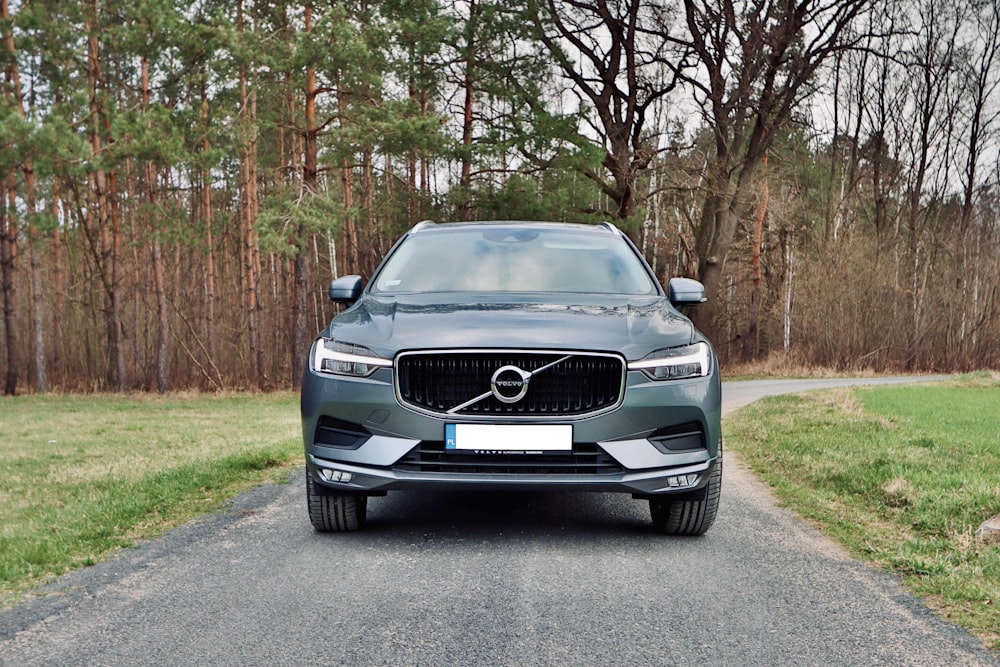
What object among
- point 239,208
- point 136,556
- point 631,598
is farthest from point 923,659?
point 239,208

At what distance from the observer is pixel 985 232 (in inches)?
1294

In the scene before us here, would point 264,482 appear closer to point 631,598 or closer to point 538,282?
point 538,282

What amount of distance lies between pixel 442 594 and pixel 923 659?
183 cm

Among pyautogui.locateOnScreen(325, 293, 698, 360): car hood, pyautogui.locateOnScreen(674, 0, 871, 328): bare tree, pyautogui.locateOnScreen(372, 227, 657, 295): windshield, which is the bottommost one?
pyautogui.locateOnScreen(325, 293, 698, 360): car hood

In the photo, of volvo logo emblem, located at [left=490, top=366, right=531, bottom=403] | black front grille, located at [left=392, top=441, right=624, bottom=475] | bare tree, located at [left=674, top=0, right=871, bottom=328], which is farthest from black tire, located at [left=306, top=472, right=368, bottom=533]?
bare tree, located at [left=674, top=0, right=871, bottom=328]

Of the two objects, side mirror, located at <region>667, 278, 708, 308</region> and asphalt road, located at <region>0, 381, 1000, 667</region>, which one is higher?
side mirror, located at <region>667, 278, 708, 308</region>

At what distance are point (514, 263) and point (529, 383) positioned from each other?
1589 mm

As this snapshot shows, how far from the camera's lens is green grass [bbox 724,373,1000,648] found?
425 cm

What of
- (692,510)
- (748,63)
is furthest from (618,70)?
(692,510)

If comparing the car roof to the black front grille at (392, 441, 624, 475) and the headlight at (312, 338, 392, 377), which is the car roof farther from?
the black front grille at (392, 441, 624, 475)

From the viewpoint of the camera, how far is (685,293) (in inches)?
231

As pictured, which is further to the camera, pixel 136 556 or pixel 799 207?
pixel 799 207

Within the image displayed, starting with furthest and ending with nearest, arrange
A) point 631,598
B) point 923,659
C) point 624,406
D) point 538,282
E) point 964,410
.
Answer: point 964,410 < point 538,282 < point 624,406 < point 631,598 < point 923,659

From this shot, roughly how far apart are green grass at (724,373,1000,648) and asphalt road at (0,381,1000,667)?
0.78ft
